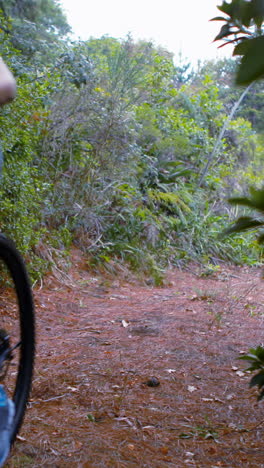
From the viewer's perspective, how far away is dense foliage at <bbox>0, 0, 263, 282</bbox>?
4.60 m

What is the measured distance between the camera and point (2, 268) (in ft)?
6.01

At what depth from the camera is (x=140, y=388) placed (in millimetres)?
2684

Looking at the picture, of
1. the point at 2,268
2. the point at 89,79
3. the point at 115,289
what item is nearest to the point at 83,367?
the point at 2,268

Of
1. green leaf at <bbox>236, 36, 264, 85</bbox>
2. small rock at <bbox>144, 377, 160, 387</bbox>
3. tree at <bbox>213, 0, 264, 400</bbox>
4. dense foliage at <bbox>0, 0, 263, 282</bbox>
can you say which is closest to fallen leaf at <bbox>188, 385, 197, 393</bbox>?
small rock at <bbox>144, 377, 160, 387</bbox>

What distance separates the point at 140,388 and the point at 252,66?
222cm

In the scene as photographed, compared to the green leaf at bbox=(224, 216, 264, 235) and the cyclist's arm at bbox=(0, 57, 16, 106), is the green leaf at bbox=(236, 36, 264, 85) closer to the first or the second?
the green leaf at bbox=(224, 216, 264, 235)

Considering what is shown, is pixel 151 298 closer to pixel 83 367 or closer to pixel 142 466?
pixel 83 367

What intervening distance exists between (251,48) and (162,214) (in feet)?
24.6

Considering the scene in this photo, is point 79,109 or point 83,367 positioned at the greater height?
point 79,109

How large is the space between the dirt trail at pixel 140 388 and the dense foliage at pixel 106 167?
843mm

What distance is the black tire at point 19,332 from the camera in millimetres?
1785

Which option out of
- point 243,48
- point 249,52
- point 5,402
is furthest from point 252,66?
point 5,402

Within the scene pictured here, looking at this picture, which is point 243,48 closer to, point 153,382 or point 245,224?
point 245,224

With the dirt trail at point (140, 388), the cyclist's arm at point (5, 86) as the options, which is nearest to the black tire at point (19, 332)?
the dirt trail at point (140, 388)
